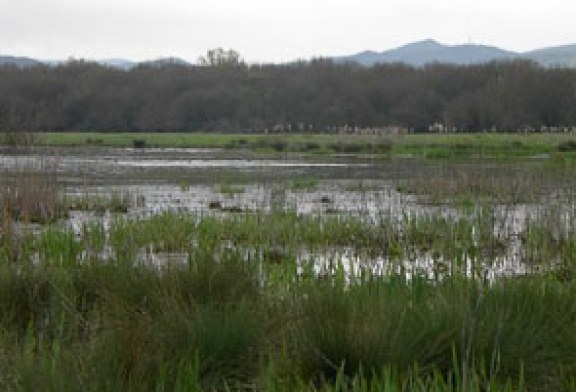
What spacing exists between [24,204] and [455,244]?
624cm

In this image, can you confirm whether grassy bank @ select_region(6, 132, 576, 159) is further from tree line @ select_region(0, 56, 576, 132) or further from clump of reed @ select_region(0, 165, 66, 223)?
clump of reed @ select_region(0, 165, 66, 223)

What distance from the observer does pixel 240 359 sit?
4762mm

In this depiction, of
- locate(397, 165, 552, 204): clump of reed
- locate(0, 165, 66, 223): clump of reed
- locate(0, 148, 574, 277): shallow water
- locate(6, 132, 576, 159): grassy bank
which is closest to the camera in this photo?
locate(0, 148, 574, 277): shallow water

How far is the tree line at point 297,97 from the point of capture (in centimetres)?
7806

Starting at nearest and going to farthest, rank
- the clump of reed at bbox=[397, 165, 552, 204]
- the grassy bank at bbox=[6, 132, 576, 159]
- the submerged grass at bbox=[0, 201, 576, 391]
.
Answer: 1. the submerged grass at bbox=[0, 201, 576, 391]
2. the clump of reed at bbox=[397, 165, 552, 204]
3. the grassy bank at bbox=[6, 132, 576, 159]

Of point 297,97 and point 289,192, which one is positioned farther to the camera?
point 297,97

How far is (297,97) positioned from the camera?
3718 inches

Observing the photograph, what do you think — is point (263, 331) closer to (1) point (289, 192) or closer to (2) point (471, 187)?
(2) point (471, 187)

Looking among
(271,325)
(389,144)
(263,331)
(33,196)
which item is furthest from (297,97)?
(263,331)

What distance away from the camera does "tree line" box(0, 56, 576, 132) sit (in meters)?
78.1

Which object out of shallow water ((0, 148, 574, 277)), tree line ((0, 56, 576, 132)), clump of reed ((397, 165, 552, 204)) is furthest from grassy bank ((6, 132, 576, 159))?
tree line ((0, 56, 576, 132))

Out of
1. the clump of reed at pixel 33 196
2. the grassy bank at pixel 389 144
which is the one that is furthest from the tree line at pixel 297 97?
the clump of reed at pixel 33 196

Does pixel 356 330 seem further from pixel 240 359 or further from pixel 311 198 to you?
pixel 311 198

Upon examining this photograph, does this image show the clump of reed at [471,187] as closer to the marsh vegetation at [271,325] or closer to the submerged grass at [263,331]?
the marsh vegetation at [271,325]
